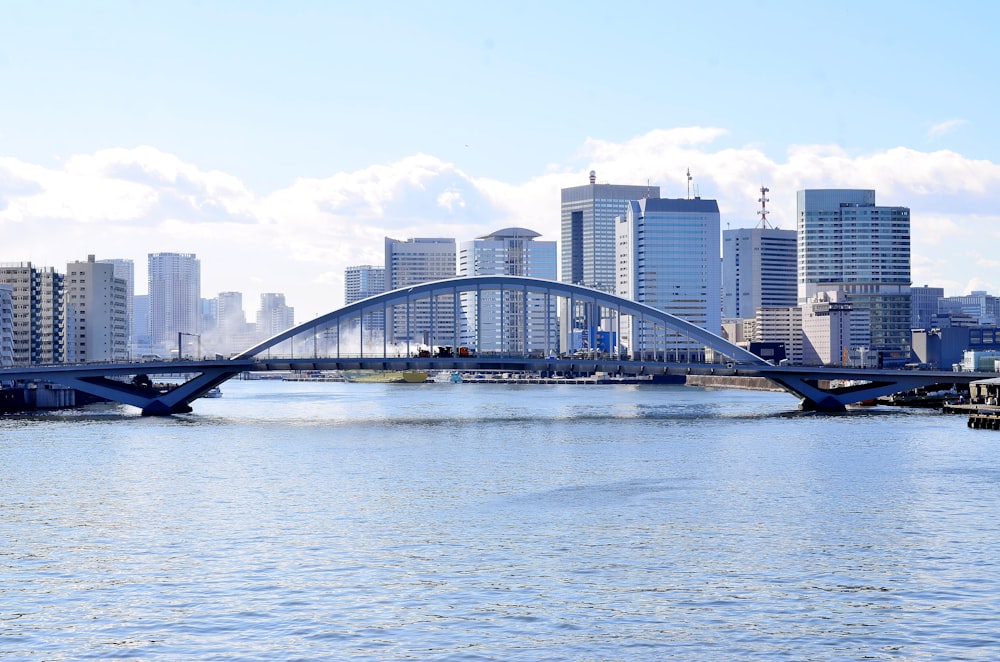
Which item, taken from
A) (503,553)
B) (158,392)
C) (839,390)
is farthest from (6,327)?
(503,553)

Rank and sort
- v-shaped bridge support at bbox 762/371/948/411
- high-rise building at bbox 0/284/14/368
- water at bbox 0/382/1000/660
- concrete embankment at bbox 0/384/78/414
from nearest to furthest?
water at bbox 0/382/1000/660 → v-shaped bridge support at bbox 762/371/948/411 → concrete embankment at bbox 0/384/78/414 → high-rise building at bbox 0/284/14/368

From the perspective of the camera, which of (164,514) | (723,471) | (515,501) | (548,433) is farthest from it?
(548,433)

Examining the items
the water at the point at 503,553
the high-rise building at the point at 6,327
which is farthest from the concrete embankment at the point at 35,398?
the water at the point at 503,553

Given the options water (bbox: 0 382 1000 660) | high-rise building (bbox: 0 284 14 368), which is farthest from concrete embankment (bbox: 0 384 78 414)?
water (bbox: 0 382 1000 660)

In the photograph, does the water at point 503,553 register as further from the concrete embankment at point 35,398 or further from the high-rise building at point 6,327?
the high-rise building at point 6,327

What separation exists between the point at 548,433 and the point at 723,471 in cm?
3379

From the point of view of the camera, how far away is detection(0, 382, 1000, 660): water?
30641mm

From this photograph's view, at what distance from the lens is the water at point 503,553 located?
101ft

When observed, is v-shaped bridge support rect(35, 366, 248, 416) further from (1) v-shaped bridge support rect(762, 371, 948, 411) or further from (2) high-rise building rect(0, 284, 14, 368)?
(2) high-rise building rect(0, 284, 14, 368)

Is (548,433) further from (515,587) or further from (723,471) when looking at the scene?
(515,587)

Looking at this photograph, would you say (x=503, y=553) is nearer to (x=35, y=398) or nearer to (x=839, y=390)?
(x=839, y=390)

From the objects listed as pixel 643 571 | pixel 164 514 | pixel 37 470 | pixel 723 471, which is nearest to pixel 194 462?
pixel 37 470

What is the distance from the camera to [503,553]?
41.3 meters

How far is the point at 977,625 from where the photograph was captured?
3130 cm
